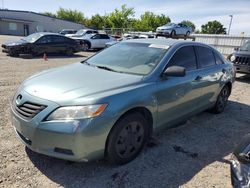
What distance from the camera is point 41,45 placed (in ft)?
48.5

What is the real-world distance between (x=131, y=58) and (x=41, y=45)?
472 inches

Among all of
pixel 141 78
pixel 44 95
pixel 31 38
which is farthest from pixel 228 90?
pixel 31 38

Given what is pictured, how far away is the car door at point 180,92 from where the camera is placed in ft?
12.3

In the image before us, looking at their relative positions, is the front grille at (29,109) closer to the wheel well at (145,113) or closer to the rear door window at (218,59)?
the wheel well at (145,113)

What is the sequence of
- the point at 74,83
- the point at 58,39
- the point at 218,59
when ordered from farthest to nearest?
1. the point at 58,39
2. the point at 218,59
3. the point at 74,83

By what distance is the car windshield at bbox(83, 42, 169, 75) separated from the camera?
3832mm

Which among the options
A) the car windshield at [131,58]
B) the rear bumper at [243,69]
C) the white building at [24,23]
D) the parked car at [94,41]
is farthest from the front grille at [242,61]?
the white building at [24,23]

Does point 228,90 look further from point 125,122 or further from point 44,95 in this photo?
point 44,95

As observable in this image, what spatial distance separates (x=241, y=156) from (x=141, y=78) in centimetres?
158

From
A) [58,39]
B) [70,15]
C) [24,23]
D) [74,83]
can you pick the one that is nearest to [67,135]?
[74,83]

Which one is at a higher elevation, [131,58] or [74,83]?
[131,58]

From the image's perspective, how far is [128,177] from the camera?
10.4 ft

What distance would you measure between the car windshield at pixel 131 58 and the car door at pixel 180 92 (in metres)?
0.25

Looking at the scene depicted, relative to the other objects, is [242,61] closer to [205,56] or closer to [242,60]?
[242,60]
